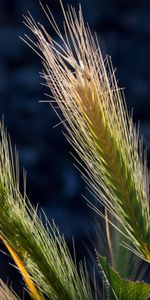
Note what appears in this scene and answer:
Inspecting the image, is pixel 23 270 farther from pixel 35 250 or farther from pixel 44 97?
pixel 44 97

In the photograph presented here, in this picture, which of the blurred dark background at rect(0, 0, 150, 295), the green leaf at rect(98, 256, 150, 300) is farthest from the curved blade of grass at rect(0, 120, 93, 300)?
the blurred dark background at rect(0, 0, 150, 295)

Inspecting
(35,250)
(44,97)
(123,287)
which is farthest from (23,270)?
(44,97)

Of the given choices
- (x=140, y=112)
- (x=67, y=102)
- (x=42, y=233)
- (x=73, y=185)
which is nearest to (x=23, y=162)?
(x=73, y=185)

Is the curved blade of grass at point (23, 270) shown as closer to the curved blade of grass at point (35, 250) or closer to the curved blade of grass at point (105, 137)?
the curved blade of grass at point (35, 250)

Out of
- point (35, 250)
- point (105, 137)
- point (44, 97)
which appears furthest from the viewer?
point (44, 97)

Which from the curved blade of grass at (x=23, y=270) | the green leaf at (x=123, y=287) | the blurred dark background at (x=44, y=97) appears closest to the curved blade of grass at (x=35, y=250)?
the curved blade of grass at (x=23, y=270)

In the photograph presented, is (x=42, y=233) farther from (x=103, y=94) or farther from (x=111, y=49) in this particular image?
(x=111, y=49)
